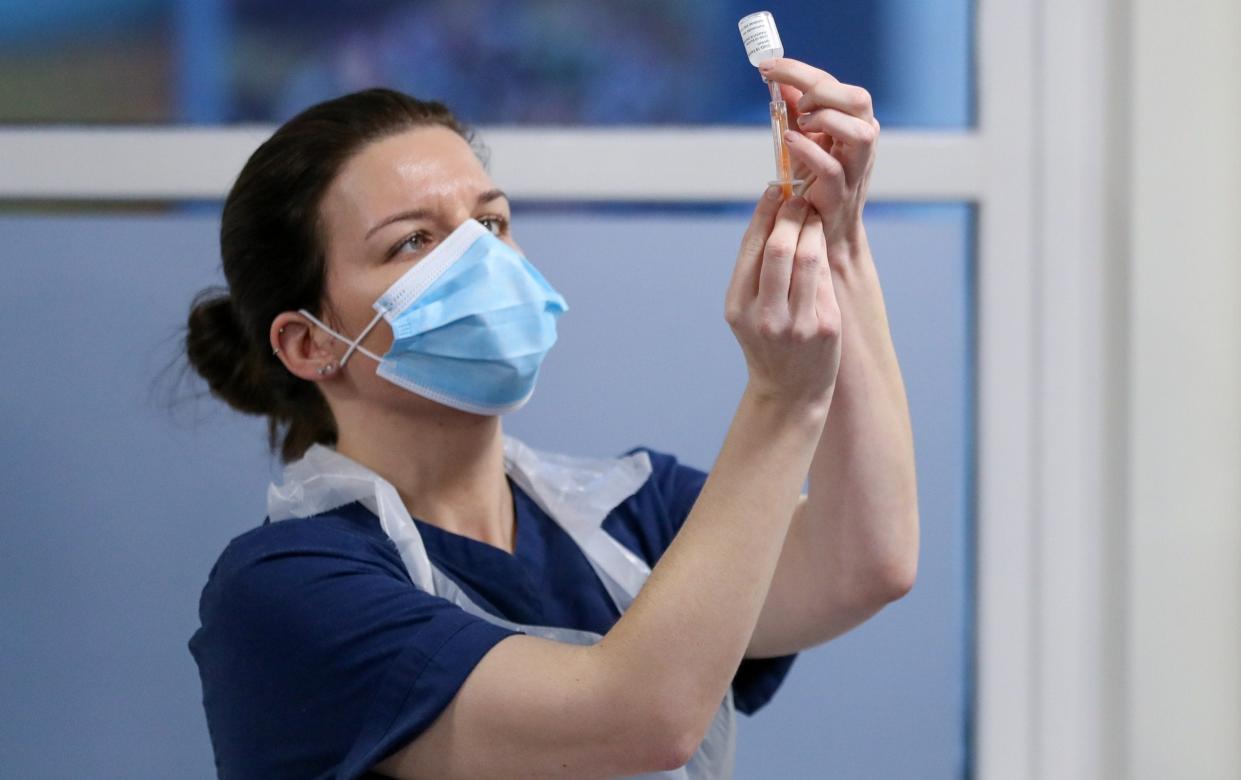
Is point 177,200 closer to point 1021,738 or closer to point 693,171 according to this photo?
point 693,171

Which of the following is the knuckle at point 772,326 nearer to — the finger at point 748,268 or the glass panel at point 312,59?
the finger at point 748,268

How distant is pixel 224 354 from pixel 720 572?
70 centimetres

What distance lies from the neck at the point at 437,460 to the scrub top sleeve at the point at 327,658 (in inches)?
6.4

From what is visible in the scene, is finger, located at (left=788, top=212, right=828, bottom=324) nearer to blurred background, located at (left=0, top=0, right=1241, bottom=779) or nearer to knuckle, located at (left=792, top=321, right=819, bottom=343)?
knuckle, located at (left=792, top=321, right=819, bottom=343)

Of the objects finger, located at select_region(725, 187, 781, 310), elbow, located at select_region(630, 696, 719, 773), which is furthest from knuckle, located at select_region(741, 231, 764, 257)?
elbow, located at select_region(630, 696, 719, 773)

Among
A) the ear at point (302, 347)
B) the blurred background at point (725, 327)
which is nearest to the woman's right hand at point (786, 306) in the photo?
the ear at point (302, 347)

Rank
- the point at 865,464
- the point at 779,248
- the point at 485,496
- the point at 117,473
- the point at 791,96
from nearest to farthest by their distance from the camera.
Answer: the point at 779,248
the point at 791,96
the point at 865,464
the point at 485,496
the point at 117,473

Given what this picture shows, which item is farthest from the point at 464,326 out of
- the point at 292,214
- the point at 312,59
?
the point at 312,59

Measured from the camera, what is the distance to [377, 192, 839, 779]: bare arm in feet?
2.97

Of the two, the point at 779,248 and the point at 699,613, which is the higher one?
the point at 779,248

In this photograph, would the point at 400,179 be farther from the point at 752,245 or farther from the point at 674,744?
the point at 674,744

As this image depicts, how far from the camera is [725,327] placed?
66.5 inches

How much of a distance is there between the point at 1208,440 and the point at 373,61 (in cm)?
121

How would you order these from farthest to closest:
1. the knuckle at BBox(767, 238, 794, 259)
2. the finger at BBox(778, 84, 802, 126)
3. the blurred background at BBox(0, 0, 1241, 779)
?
the blurred background at BBox(0, 0, 1241, 779)
the finger at BBox(778, 84, 802, 126)
the knuckle at BBox(767, 238, 794, 259)
